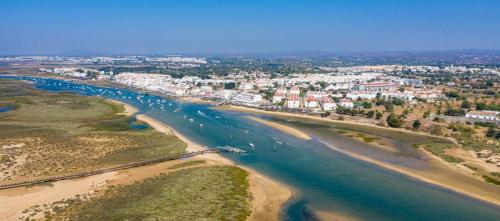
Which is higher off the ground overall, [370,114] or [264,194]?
[370,114]

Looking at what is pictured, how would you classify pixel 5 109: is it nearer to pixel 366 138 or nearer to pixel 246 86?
pixel 246 86

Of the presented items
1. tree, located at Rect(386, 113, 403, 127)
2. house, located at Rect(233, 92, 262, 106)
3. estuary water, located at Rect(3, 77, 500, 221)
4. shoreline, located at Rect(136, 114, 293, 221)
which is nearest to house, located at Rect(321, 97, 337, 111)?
house, located at Rect(233, 92, 262, 106)

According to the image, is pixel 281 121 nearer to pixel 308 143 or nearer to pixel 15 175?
pixel 308 143

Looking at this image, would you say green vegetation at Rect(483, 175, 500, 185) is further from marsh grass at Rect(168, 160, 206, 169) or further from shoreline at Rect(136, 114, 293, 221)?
marsh grass at Rect(168, 160, 206, 169)

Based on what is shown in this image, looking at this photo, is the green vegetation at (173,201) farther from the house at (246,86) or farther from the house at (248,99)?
the house at (246,86)

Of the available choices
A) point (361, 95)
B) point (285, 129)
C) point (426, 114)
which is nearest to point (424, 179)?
A: point (285, 129)

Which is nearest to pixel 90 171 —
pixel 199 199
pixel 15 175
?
pixel 15 175
